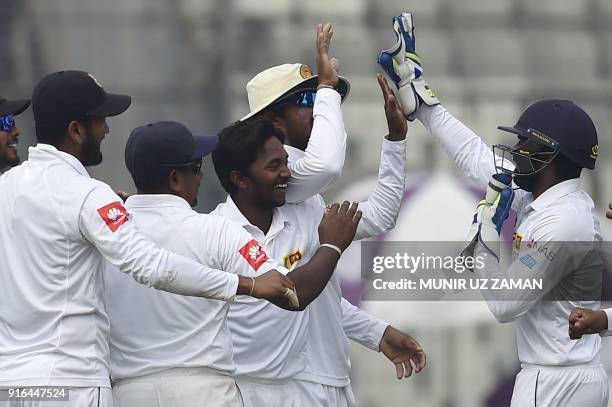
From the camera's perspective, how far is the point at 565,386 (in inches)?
161

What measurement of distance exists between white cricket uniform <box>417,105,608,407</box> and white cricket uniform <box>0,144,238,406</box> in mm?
973

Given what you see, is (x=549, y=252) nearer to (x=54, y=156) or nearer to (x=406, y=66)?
(x=406, y=66)

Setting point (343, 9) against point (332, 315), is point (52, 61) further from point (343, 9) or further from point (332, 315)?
point (332, 315)

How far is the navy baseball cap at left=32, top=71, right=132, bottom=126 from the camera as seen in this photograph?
3.65 meters

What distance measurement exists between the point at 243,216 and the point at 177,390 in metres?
0.61

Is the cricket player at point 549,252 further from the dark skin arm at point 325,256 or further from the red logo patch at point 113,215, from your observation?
the red logo patch at point 113,215

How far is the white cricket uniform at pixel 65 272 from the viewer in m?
3.47

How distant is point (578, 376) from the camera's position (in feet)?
13.5

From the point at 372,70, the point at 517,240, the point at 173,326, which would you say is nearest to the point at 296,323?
the point at 173,326

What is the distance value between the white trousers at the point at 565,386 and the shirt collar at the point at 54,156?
145cm

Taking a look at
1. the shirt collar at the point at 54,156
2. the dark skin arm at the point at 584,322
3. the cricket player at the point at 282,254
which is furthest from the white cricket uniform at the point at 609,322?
the shirt collar at the point at 54,156

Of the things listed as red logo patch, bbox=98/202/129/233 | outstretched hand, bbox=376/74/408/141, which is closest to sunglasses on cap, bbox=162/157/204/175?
red logo patch, bbox=98/202/129/233

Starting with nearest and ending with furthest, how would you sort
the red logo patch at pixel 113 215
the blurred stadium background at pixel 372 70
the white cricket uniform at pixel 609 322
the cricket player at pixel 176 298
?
the red logo patch at pixel 113 215 → the cricket player at pixel 176 298 → the white cricket uniform at pixel 609 322 → the blurred stadium background at pixel 372 70

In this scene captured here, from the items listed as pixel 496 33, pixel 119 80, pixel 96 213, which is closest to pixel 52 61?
pixel 119 80
